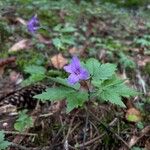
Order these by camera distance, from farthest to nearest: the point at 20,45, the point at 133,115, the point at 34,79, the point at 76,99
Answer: the point at 20,45
the point at 34,79
the point at 133,115
the point at 76,99

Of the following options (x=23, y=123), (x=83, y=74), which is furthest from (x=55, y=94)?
(x=23, y=123)

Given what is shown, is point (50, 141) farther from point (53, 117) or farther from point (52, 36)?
point (52, 36)

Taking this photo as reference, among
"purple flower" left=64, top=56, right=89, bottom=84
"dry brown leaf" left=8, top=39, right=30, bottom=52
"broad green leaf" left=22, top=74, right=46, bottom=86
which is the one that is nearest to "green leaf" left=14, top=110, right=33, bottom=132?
"broad green leaf" left=22, top=74, right=46, bottom=86

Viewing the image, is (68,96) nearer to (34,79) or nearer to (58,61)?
(34,79)

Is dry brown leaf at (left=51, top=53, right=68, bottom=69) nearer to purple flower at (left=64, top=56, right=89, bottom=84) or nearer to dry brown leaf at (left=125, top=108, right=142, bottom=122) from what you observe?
dry brown leaf at (left=125, top=108, right=142, bottom=122)

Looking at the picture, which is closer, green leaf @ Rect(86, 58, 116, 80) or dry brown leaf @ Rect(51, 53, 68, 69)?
green leaf @ Rect(86, 58, 116, 80)

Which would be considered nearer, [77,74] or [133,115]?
[77,74]
